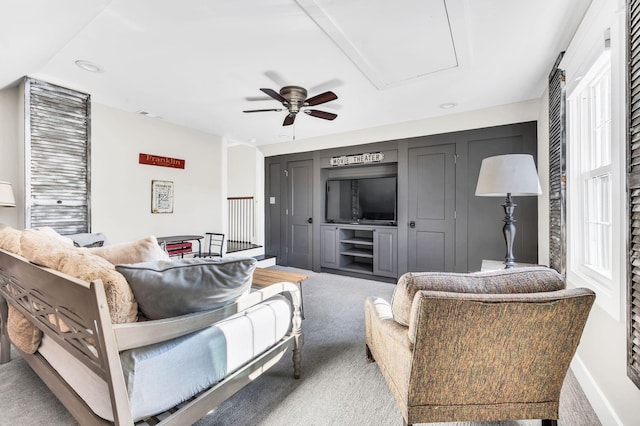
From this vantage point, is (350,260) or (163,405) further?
(350,260)

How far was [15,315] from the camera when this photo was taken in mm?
1676

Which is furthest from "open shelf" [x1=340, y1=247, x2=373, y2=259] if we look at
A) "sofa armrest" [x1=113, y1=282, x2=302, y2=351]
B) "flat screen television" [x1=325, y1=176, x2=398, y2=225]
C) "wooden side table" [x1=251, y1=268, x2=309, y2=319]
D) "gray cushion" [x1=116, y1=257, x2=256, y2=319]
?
"gray cushion" [x1=116, y1=257, x2=256, y2=319]

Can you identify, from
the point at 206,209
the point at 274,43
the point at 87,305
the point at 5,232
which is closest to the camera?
the point at 87,305

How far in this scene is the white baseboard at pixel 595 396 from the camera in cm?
143

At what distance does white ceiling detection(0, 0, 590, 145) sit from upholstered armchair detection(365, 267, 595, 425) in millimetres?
1828

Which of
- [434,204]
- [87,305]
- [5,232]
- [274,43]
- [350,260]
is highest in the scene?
[274,43]

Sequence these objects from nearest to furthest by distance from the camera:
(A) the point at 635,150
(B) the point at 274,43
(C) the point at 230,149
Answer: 1. (A) the point at 635,150
2. (B) the point at 274,43
3. (C) the point at 230,149

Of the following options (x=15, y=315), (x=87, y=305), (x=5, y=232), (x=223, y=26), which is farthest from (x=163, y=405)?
(x=223, y=26)

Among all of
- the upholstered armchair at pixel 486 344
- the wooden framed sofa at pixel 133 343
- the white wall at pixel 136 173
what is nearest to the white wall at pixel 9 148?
Answer: the white wall at pixel 136 173

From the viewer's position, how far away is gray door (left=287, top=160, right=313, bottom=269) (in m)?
5.43

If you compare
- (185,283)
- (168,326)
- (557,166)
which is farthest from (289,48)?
(557,166)

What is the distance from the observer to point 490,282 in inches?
47.2

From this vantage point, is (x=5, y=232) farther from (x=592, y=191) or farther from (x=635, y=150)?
(x=592, y=191)

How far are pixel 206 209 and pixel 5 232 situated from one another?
3.25m
